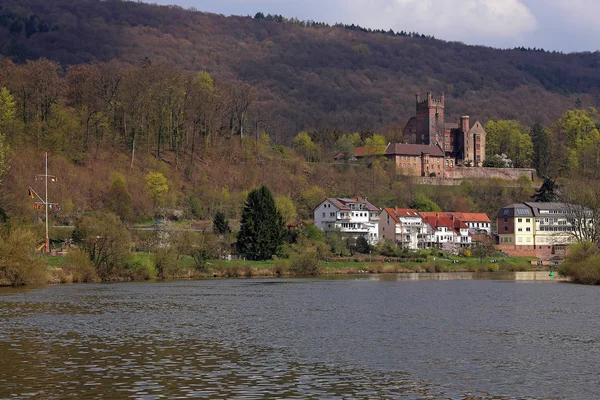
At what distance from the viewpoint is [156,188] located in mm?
107938

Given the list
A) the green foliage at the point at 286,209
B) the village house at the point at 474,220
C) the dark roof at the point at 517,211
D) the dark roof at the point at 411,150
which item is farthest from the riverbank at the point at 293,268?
the dark roof at the point at 411,150

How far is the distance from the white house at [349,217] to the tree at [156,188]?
24.7m

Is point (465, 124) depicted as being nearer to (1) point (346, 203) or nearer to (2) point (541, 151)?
(2) point (541, 151)

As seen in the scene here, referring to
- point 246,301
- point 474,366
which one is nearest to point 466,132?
point 246,301

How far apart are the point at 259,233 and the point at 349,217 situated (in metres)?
31.9

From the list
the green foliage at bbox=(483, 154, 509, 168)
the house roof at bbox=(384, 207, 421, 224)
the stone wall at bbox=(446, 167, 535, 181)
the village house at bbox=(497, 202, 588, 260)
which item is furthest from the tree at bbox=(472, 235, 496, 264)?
the green foliage at bbox=(483, 154, 509, 168)

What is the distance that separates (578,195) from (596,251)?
1176cm

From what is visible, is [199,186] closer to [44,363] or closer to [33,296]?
[33,296]

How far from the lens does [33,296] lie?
182ft

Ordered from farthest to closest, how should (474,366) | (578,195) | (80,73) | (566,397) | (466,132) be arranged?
(466,132) < (80,73) < (578,195) < (474,366) < (566,397)

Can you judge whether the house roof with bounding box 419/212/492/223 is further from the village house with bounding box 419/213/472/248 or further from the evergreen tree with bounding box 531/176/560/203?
the evergreen tree with bounding box 531/176/560/203

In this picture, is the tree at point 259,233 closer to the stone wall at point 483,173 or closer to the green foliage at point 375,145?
the green foliage at point 375,145

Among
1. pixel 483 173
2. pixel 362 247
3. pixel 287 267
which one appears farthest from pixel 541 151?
pixel 287 267

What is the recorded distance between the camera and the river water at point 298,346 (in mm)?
24609
